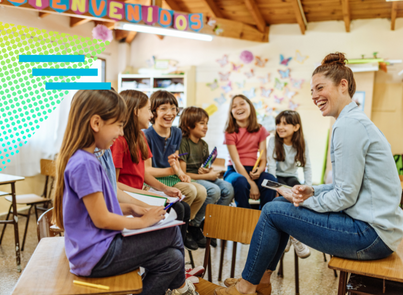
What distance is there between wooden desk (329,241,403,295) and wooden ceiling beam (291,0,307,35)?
151 inches

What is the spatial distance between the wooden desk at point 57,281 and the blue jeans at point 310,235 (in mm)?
600

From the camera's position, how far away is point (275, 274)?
247 centimetres

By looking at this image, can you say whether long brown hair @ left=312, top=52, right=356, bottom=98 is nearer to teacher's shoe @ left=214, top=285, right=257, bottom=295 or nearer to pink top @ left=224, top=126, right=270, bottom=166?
teacher's shoe @ left=214, top=285, right=257, bottom=295

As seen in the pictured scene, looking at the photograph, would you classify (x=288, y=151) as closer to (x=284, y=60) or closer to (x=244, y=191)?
(x=244, y=191)

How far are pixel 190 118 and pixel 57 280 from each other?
180 cm

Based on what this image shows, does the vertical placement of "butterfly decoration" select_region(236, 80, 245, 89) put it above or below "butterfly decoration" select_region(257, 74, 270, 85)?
below

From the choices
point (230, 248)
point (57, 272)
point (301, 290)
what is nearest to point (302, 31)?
point (230, 248)

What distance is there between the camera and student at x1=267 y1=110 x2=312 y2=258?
113 inches

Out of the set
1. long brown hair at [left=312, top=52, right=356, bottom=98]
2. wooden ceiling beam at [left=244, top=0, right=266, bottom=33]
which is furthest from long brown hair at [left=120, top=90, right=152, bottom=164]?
wooden ceiling beam at [left=244, top=0, right=266, bottom=33]

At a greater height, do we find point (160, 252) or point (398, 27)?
point (398, 27)

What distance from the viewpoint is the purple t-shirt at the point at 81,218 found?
1076mm

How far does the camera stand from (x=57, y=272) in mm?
1147

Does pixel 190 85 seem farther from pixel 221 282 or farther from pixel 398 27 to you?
pixel 221 282

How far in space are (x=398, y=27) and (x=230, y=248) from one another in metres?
3.78
